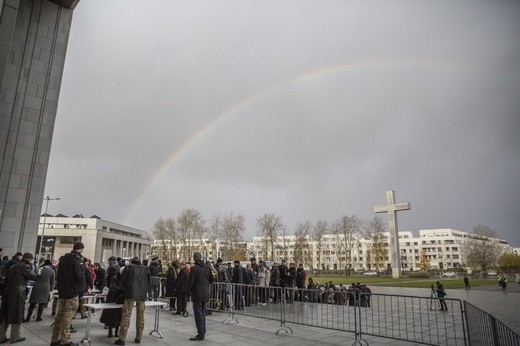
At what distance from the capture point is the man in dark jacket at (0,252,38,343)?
7410 mm

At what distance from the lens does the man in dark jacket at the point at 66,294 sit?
699 centimetres

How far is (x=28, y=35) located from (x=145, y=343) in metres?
19.1

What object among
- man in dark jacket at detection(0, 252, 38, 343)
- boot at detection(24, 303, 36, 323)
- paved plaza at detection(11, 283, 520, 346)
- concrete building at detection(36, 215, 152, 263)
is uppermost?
concrete building at detection(36, 215, 152, 263)

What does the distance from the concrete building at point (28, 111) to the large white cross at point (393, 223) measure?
52.7 metres

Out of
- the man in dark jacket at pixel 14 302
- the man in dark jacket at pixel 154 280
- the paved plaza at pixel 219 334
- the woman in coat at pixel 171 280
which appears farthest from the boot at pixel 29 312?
the man in dark jacket at pixel 154 280

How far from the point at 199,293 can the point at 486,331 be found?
20.5ft

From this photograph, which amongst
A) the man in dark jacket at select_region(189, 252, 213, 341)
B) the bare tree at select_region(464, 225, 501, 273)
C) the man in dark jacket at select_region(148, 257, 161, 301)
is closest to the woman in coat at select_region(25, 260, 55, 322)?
the man in dark jacket at select_region(189, 252, 213, 341)

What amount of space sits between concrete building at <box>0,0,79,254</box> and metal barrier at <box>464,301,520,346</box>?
1961 cm

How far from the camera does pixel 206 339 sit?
8.41 meters

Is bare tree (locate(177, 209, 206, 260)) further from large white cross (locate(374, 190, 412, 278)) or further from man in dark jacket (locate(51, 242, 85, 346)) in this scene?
man in dark jacket (locate(51, 242, 85, 346))

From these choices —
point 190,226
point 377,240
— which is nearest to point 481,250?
point 377,240

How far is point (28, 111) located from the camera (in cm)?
1823

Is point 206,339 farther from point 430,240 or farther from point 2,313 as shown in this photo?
point 430,240

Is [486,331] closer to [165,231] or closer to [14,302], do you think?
[14,302]
